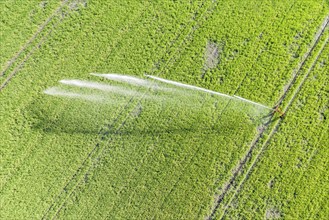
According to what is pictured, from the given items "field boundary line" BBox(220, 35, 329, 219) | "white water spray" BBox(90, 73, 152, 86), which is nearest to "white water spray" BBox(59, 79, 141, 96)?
"white water spray" BBox(90, 73, 152, 86)

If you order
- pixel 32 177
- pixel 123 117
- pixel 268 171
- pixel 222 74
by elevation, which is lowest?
pixel 268 171

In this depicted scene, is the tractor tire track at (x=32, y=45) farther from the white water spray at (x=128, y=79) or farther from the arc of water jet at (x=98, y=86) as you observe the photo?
the white water spray at (x=128, y=79)

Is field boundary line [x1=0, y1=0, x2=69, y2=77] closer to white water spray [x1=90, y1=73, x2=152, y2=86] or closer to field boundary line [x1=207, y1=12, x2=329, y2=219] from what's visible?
white water spray [x1=90, y1=73, x2=152, y2=86]

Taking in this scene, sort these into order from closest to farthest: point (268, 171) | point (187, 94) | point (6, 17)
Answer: point (268, 171), point (187, 94), point (6, 17)

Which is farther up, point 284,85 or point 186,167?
point 284,85

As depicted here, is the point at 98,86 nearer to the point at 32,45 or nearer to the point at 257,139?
the point at 32,45

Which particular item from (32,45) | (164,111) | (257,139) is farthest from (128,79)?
(257,139)

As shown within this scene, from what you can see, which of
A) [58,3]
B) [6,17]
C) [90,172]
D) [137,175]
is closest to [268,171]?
[137,175]

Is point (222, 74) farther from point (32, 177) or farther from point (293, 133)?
point (32, 177)
